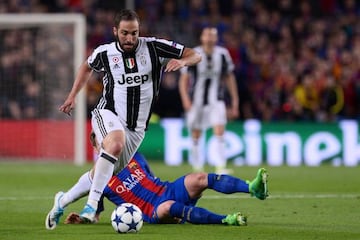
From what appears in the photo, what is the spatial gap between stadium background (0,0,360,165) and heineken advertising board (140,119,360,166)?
0.21 ft

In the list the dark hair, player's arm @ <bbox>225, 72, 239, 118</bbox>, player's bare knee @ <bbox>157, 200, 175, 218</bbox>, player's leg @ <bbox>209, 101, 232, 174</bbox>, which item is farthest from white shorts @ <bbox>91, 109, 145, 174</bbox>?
player's leg @ <bbox>209, 101, 232, 174</bbox>

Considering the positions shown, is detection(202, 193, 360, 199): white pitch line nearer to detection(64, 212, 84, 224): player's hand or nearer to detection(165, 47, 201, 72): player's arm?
detection(165, 47, 201, 72): player's arm

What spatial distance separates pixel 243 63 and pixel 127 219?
47.7 ft

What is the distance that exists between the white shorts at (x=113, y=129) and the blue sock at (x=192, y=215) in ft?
2.37

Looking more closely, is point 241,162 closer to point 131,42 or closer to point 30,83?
point 30,83

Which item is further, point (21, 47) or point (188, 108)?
point (21, 47)

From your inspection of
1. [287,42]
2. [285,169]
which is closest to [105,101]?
[285,169]

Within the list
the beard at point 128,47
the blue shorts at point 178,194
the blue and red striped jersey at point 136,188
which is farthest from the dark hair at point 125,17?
the blue shorts at point 178,194

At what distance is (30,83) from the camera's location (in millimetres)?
20781

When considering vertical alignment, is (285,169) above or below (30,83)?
below

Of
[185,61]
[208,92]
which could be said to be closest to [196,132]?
[208,92]

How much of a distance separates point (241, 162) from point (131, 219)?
39.2 ft

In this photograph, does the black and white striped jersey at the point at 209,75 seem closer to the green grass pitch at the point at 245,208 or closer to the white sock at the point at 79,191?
the green grass pitch at the point at 245,208

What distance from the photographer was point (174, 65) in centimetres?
919
